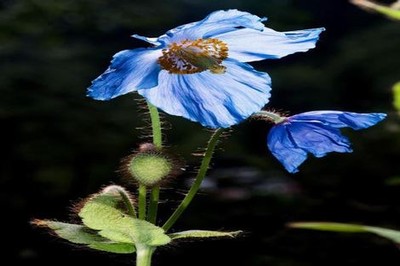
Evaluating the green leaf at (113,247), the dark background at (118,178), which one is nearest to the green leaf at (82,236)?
the green leaf at (113,247)

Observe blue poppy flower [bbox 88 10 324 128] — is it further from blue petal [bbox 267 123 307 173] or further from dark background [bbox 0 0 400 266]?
dark background [bbox 0 0 400 266]

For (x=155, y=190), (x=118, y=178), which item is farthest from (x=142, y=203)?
(x=118, y=178)

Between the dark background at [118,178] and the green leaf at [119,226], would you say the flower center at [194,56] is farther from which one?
the dark background at [118,178]

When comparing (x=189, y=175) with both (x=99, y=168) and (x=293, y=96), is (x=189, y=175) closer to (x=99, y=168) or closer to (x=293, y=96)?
(x=99, y=168)

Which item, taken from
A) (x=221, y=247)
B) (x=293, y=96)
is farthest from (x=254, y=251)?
(x=293, y=96)

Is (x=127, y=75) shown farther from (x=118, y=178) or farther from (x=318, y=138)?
(x=118, y=178)

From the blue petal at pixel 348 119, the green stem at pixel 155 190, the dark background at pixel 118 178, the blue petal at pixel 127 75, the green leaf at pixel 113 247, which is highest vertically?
the blue petal at pixel 127 75

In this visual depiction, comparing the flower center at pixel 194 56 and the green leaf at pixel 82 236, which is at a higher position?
the flower center at pixel 194 56
